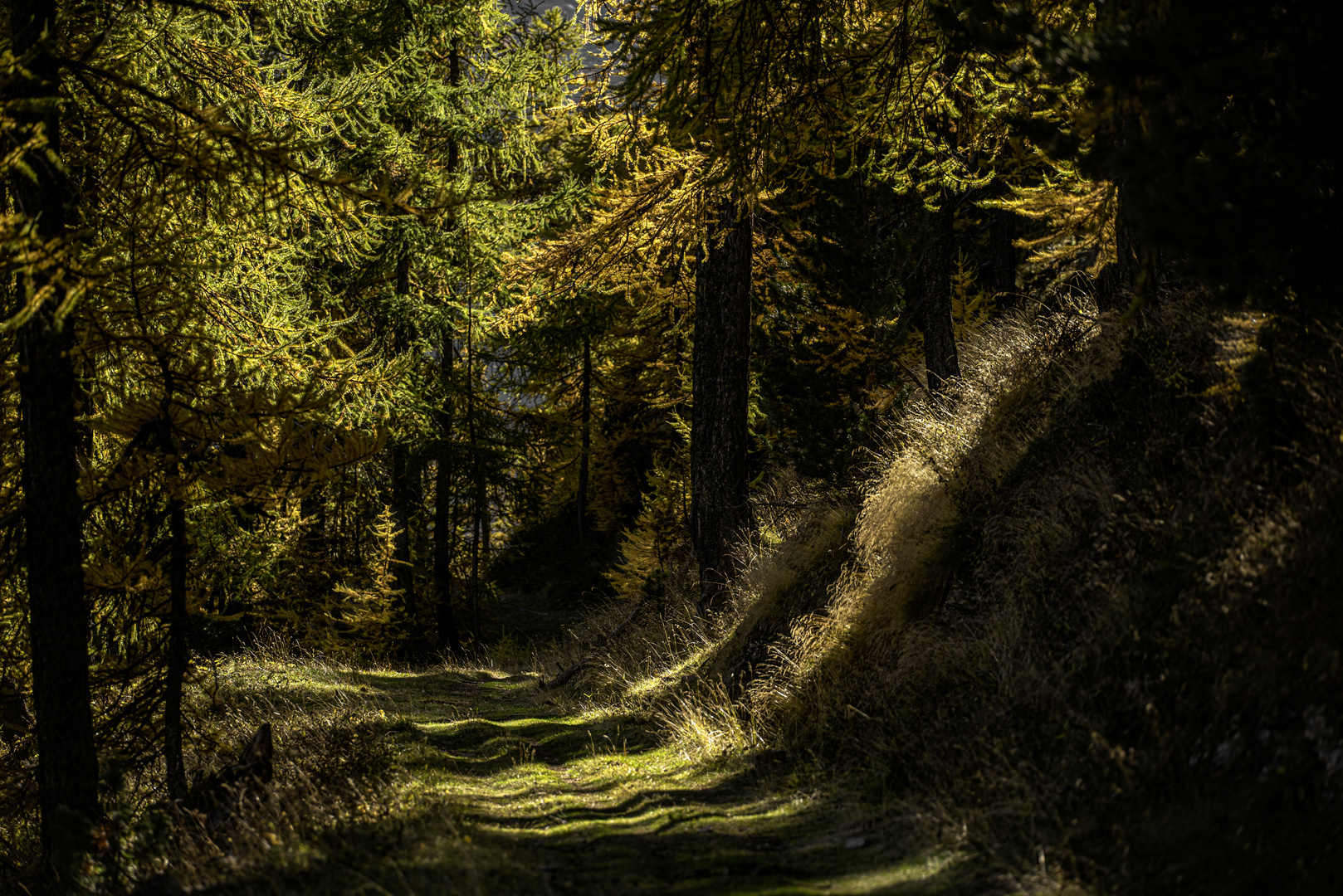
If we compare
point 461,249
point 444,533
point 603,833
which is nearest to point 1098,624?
point 603,833

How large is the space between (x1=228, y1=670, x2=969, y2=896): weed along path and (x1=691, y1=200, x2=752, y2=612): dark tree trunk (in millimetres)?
3192

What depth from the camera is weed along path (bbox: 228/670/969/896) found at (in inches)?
143

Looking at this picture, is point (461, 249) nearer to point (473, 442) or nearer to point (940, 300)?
point (473, 442)

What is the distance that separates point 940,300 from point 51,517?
9.64m

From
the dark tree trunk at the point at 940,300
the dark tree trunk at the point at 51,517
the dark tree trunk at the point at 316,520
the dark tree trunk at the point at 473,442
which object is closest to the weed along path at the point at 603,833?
the dark tree trunk at the point at 51,517

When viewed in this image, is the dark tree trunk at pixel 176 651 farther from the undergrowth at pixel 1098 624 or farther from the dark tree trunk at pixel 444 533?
the dark tree trunk at pixel 444 533

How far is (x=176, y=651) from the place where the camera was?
627 centimetres

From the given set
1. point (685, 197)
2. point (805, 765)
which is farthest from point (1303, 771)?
point (685, 197)

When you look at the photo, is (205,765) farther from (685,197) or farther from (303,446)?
(685,197)

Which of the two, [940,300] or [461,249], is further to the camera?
[461,249]

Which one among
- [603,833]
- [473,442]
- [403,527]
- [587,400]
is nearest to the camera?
[603,833]

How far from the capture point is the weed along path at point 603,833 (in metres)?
3.63

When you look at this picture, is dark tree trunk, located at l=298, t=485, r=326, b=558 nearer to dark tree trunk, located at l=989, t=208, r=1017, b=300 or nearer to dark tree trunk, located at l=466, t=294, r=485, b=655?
dark tree trunk, located at l=466, t=294, r=485, b=655

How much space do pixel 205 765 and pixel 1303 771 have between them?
794 centimetres
